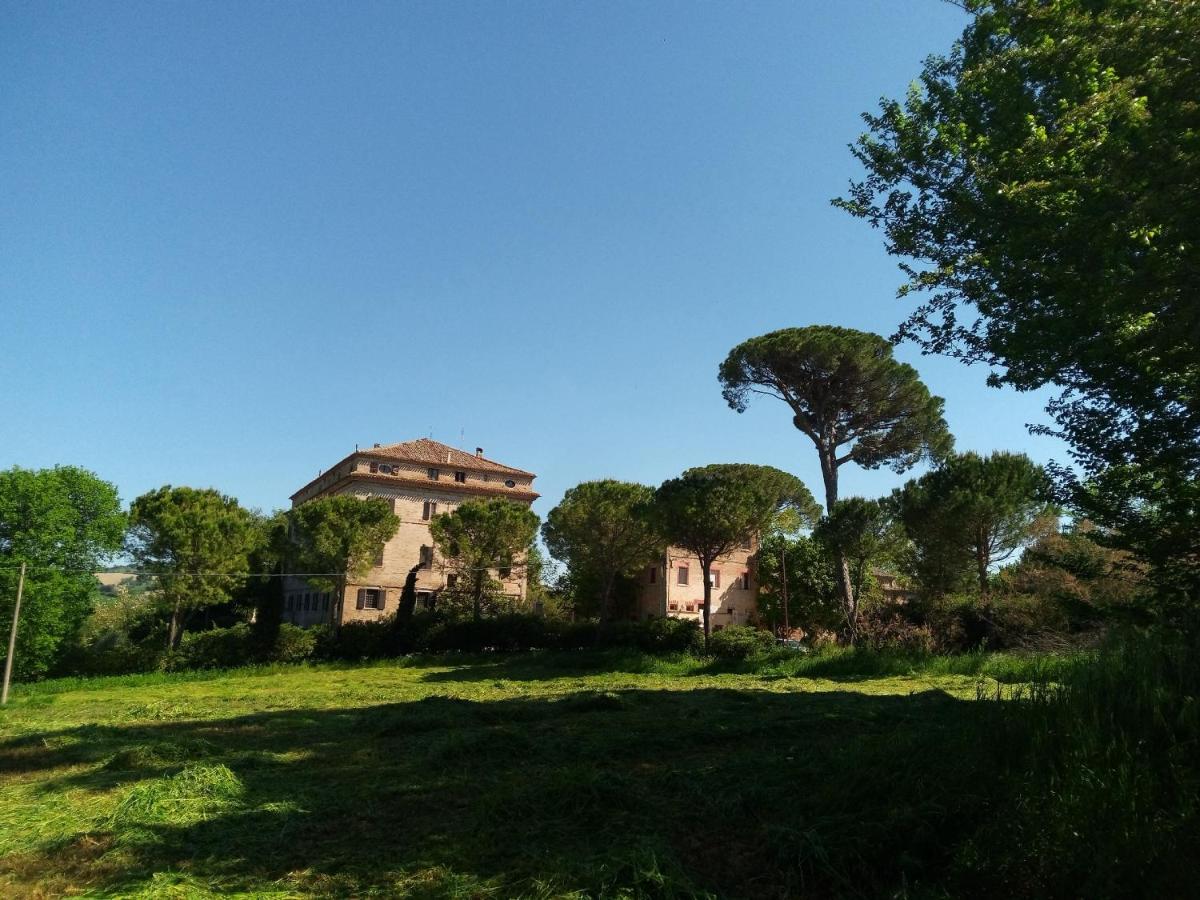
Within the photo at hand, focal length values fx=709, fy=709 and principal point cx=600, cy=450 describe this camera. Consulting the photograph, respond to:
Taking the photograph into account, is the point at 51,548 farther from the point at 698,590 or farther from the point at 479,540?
the point at 698,590

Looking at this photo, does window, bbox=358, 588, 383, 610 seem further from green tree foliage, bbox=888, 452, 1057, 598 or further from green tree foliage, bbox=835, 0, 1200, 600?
green tree foliage, bbox=835, 0, 1200, 600

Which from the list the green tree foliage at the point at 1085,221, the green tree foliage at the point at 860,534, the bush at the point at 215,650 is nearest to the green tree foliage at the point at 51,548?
the bush at the point at 215,650

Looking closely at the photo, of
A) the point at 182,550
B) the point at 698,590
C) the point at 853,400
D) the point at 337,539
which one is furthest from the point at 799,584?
the point at 182,550

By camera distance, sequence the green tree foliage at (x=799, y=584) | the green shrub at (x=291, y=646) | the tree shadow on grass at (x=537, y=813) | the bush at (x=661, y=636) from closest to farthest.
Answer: the tree shadow on grass at (x=537, y=813) → the bush at (x=661, y=636) → the green shrub at (x=291, y=646) → the green tree foliage at (x=799, y=584)

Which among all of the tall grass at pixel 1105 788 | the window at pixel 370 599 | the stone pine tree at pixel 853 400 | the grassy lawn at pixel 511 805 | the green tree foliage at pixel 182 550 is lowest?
the grassy lawn at pixel 511 805

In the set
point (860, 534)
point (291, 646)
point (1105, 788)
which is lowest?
point (291, 646)

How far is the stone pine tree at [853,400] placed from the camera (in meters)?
29.8

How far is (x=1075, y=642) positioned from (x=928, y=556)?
12.8 meters

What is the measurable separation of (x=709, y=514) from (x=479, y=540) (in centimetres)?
1202

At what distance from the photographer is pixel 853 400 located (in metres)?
30.5

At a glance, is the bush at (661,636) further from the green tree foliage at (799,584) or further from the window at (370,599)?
the window at (370,599)

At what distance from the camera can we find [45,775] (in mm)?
7562

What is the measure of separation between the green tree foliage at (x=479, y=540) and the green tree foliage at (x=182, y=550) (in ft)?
29.4

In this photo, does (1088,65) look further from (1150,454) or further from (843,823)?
(843,823)
